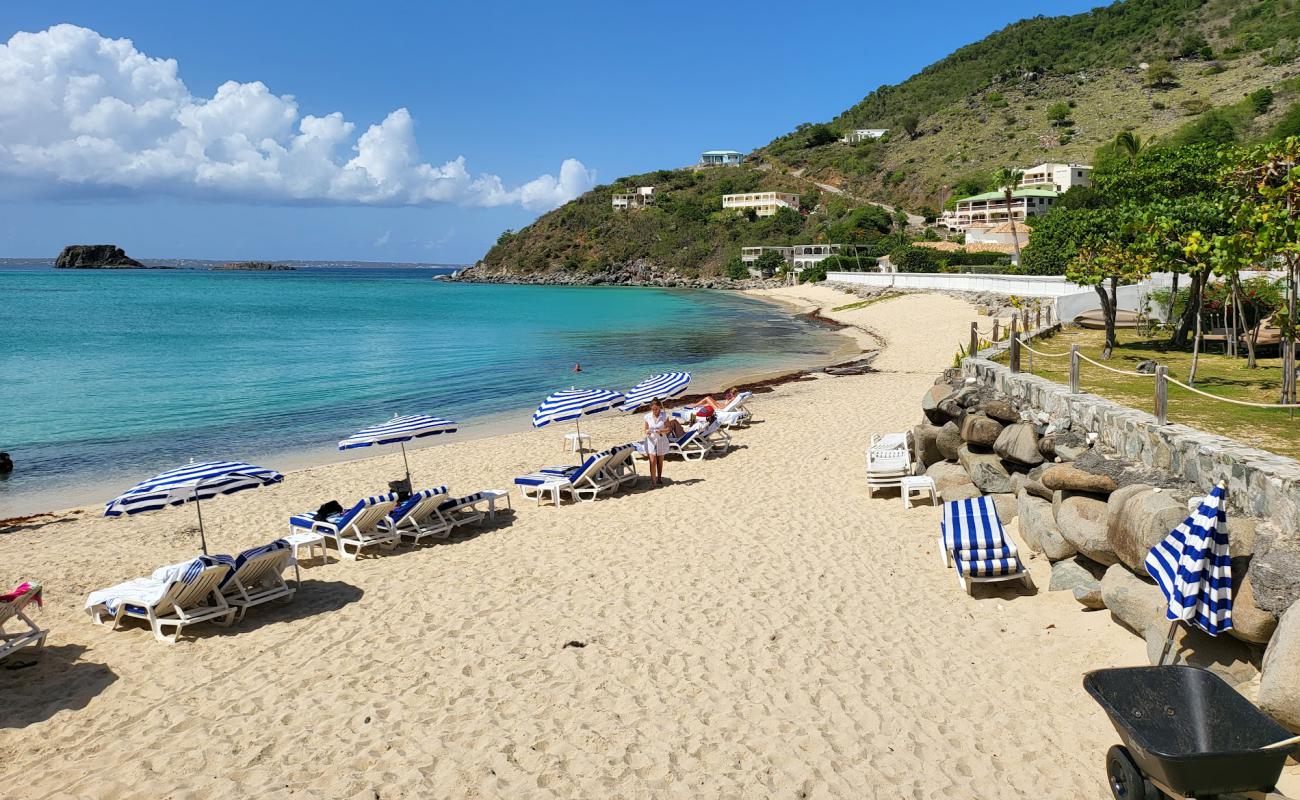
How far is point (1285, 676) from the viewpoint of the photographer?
477cm

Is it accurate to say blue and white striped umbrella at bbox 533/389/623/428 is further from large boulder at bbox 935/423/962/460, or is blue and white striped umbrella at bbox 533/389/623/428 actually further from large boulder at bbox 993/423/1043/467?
large boulder at bbox 993/423/1043/467

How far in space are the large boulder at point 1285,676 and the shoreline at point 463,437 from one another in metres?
15.1

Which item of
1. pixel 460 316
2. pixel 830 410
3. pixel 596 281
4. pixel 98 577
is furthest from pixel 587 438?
pixel 596 281

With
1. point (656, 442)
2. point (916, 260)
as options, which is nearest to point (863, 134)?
point (916, 260)

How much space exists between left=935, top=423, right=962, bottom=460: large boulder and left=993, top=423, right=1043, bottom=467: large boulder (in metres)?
1.30

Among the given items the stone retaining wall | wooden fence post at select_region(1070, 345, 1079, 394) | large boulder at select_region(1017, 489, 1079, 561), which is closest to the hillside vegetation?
wooden fence post at select_region(1070, 345, 1079, 394)

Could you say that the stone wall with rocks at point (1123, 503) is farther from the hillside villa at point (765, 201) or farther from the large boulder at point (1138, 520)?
the hillside villa at point (765, 201)

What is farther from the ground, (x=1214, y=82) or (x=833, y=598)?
(x=1214, y=82)

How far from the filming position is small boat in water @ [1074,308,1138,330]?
2252 centimetres

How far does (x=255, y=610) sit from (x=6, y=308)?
87415mm

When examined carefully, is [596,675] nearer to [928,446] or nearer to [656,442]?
[656,442]

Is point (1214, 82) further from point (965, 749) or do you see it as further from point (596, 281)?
point (965, 749)

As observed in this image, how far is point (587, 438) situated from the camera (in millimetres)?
17078

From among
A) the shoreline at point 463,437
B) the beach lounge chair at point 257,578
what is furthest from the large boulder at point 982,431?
the shoreline at point 463,437
